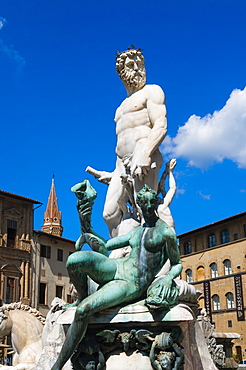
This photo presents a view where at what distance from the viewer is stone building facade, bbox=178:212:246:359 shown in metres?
48.4

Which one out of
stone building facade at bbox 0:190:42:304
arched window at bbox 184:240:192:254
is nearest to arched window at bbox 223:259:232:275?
arched window at bbox 184:240:192:254

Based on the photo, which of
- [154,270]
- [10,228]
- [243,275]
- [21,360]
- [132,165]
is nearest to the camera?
[154,270]

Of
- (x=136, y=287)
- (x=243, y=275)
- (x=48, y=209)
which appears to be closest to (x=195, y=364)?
(x=136, y=287)

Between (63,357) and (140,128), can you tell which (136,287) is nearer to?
(63,357)

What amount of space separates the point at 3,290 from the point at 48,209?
8082 cm

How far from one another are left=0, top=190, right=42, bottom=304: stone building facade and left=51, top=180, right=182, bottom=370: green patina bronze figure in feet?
125

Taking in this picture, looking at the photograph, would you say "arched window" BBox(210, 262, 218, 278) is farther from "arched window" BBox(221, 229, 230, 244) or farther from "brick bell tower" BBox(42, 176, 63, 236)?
"brick bell tower" BBox(42, 176, 63, 236)

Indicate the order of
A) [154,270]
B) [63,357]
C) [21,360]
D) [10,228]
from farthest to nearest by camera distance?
[10,228], [21,360], [154,270], [63,357]

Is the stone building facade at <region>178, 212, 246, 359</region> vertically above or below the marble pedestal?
above

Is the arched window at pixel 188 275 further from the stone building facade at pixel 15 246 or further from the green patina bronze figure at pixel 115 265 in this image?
the green patina bronze figure at pixel 115 265

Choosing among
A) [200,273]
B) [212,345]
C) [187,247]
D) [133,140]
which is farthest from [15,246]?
[212,345]

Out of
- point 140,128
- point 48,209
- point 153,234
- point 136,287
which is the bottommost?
point 136,287

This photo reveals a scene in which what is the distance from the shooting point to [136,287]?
3.48 m

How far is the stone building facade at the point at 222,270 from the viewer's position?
159ft
